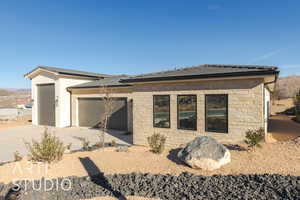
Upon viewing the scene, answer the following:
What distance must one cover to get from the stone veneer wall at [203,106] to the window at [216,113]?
15 cm

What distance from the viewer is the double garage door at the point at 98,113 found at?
13688 millimetres

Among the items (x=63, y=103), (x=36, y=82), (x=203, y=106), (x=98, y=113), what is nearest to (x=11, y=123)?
(x=36, y=82)

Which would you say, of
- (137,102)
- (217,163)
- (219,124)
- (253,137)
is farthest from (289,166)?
(137,102)

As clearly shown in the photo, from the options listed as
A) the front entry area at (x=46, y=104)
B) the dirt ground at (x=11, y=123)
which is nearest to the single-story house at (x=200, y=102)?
the front entry area at (x=46, y=104)

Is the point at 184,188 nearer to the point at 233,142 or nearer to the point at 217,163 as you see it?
the point at 217,163

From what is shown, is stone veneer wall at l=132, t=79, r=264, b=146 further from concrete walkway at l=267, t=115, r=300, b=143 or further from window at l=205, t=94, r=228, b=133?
concrete walkway at l=267, t=115, r=300, b=143

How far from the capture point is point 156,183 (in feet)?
14.2

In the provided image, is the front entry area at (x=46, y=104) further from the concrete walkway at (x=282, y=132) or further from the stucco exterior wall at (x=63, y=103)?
the concrete walkway at (x=282, y=132)

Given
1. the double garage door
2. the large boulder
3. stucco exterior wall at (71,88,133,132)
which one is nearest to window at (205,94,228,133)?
the large boulder

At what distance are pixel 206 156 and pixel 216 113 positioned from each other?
3227 mm

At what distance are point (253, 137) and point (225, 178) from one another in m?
2.25

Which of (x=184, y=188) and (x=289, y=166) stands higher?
(x=289, y=166)

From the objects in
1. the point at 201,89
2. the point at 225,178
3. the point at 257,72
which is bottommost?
the point at 225,178

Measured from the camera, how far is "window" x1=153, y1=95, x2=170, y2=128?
8.84m
